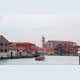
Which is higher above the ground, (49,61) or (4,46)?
(4,46)

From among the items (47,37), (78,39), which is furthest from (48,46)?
(78,39)

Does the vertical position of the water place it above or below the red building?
below

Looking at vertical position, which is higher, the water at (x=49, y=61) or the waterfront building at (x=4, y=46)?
the waterfront building at (x=4, y=46)

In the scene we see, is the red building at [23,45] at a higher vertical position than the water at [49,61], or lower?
higher

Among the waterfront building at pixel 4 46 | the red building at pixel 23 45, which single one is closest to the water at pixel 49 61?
the waterfront building at pixel 4 46

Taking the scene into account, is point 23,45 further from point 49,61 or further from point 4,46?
point 49,61

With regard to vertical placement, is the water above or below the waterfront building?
below

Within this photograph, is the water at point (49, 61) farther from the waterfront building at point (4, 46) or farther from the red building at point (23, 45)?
the red building at point (23, 45)

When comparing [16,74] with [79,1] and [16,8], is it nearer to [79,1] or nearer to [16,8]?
[16,8]

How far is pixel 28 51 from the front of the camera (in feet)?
16.9

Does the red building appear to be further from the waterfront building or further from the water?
the water

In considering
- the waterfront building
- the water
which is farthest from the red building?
the water

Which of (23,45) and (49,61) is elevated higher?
(23,45)

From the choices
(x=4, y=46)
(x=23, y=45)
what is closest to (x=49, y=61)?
(x=23, y=45)
